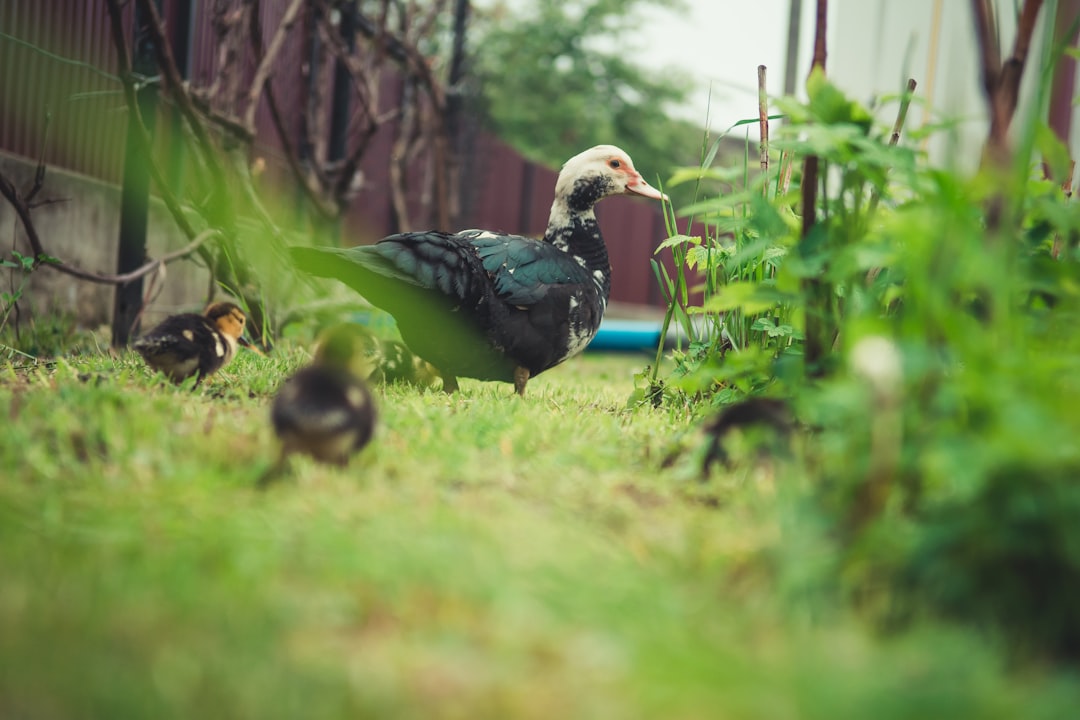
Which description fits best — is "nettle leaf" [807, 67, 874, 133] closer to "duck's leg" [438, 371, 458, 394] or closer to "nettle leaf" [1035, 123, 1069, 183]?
"nettle leaf" [1035, 123, 1069, 183]

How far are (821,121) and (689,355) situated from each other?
1987 millimetres

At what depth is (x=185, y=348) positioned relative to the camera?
3.72 m

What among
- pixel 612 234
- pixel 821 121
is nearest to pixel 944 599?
pixel 821 121

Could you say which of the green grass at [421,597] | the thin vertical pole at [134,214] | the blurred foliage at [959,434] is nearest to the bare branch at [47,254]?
the thin vertical pole at [134,214]

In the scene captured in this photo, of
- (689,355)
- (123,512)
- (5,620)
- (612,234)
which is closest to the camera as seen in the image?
(5,620)

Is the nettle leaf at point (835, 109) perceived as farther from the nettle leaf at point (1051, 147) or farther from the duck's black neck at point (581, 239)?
the duck's black neck at point (581, 239)

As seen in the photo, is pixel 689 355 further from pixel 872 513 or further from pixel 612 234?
pixel 612 234

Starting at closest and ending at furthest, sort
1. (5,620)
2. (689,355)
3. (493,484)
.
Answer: (5,620)
(493,484)
(689,355)

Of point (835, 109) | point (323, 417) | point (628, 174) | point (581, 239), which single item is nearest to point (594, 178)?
point (628, 174)

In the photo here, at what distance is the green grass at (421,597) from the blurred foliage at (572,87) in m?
23.1

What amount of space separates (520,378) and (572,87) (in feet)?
74.2

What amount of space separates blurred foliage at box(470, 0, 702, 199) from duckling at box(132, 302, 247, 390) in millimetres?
21339

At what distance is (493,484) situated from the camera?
2297 millimetres

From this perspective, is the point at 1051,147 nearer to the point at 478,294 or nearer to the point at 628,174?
the point at 478,294
